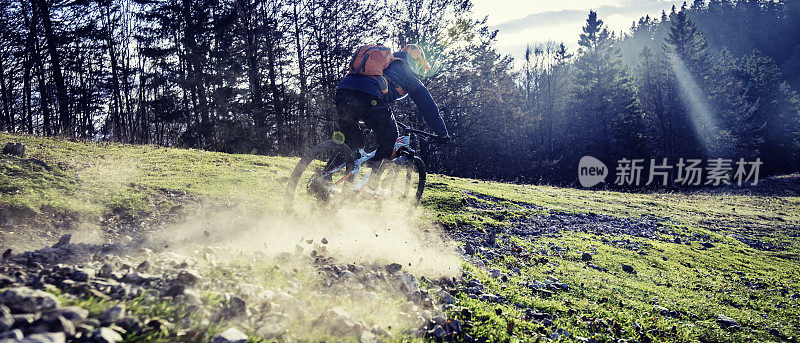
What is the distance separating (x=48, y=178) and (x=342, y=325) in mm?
6220

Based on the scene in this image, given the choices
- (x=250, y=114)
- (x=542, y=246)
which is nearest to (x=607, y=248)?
(x=542, y=246)

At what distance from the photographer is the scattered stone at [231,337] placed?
220cm

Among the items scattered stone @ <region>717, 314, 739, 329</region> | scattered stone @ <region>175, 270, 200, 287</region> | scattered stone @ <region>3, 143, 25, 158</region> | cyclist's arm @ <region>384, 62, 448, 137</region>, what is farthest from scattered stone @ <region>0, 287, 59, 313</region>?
scattered stone @ <region>3, 143, 25, 158</region>

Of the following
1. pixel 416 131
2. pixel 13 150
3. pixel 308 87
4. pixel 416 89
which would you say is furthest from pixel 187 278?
pixel 308 87

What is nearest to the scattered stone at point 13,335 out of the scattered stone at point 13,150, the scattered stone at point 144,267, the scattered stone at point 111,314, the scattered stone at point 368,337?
the scattered stone at point 111,314

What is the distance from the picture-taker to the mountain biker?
551 cm

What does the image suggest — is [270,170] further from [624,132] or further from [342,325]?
[624,132]

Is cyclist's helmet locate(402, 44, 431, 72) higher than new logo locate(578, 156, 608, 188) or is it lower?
higher

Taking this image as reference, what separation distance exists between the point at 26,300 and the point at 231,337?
110cm

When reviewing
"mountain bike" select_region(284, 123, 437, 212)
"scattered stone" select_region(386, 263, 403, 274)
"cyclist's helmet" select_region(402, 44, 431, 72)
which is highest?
"cyclist's helmet" select_region(402, 44, 431, 72)

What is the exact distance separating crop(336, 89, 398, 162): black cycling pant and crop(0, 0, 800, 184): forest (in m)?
12.2

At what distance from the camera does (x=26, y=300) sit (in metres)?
2.11

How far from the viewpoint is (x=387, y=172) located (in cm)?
696

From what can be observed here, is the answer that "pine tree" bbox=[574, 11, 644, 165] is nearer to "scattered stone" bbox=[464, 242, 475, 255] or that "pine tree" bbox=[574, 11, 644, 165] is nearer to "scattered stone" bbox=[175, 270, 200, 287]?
"scattered stone" bbox=[464, 242, 475, 255]
